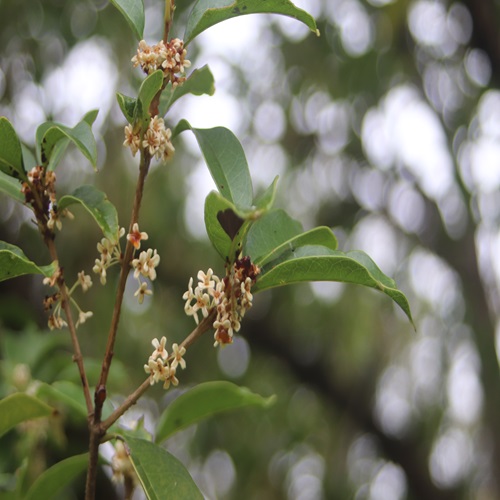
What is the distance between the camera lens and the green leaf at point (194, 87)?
2.13 feet

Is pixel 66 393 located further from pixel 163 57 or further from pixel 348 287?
pixel 348 287

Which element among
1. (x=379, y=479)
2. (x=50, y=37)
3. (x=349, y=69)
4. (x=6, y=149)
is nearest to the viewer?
(x=6, y=149)

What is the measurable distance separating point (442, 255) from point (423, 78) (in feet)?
2.71

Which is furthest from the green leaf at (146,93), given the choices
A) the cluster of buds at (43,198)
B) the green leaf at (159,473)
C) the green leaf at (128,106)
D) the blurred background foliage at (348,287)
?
the blurred background foliage at (348,287)

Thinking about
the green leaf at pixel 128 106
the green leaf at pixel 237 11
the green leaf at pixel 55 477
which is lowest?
the green leaf at pixel 55 477

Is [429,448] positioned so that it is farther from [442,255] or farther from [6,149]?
[6,149]

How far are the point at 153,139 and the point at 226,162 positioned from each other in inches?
3.4

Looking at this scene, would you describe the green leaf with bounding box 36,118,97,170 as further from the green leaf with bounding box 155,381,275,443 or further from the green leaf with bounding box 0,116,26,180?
the green leaf with bounding box 155,381,275,443

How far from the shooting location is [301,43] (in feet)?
10.4

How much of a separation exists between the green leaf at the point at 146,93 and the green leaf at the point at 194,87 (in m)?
0.06

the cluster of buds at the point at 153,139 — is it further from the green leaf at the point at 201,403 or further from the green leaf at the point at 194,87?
the green leaf at the point at 201,403

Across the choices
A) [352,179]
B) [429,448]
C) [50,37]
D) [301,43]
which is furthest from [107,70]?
[429,448]

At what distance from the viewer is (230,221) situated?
56 centimetres

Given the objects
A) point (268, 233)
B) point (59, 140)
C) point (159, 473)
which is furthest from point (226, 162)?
point (159, 473)
